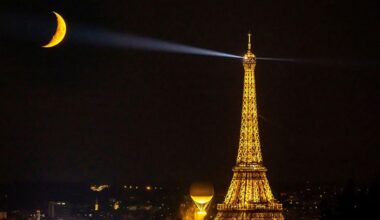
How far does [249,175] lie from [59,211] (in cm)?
5197

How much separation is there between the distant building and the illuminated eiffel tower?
35033 mm

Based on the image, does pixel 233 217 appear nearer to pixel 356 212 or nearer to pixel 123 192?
pixel 356 212

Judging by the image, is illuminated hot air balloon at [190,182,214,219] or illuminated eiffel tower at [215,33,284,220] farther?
illuminated hot air balloon at [190,182,214,219]

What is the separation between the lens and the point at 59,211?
13700 centimetres

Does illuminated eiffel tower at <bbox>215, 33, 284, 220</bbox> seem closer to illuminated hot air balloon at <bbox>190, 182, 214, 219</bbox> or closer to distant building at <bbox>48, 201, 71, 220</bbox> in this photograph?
illuminated hot air balloon at <bbox>190, 182, 214, 219</bbox>

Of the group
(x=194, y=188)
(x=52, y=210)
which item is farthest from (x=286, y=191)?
(x=194, y=188)

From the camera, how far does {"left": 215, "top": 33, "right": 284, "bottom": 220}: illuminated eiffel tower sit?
88625mm

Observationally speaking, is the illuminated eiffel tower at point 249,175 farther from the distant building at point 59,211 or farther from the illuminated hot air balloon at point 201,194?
the distant building at point 59,211

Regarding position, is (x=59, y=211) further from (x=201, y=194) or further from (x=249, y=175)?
(x=249, y=175)

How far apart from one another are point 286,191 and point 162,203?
17527mm

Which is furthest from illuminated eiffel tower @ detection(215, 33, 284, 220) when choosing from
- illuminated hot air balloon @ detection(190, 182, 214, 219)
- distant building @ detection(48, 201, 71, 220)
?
distant building @ detection(48, 201, 71, 220)

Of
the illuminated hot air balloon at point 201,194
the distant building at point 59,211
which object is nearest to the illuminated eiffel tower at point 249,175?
the illuminated hot air balloon at point 201,194

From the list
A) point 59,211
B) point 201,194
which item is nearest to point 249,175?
point 201,194

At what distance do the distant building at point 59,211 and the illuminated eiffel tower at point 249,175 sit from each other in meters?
35.0
